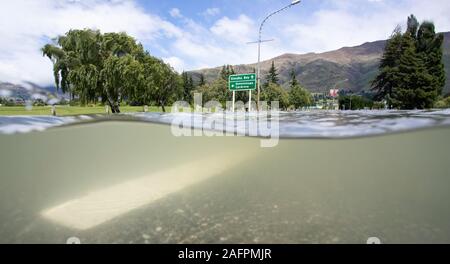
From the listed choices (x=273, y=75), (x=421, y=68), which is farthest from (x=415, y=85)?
(x=273, y=75)

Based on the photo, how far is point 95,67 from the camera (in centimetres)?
2461

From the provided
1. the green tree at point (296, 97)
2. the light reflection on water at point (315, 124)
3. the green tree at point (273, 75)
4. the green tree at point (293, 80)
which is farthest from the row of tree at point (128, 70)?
the green tree at point (293, 80)

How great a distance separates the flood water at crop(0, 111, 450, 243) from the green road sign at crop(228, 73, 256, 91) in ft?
46.4

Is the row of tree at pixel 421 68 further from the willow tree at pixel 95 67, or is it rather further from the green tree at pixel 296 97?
the green tree at pixel 296 97

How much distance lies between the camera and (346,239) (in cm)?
459

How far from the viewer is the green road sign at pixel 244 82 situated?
25.0 metres

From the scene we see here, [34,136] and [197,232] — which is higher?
[34,136]

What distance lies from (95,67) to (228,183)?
71.6 feet

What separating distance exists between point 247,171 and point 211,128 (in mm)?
2370

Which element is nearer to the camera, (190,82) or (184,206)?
(184,206)

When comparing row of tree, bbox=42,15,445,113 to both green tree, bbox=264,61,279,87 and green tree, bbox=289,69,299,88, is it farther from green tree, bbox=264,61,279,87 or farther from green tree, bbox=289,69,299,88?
green tree, bbox=289,69,299,88

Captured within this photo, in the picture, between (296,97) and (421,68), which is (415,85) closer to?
(421,68)
